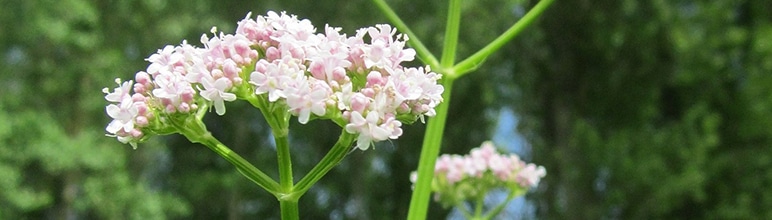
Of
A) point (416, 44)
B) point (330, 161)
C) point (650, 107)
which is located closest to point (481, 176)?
point (416, 44)

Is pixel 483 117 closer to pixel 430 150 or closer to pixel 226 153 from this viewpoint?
pixel 430 150

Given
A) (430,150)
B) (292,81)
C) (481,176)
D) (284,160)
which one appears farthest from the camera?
(481,176)

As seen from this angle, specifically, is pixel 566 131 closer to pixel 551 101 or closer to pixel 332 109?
pixel 551 101

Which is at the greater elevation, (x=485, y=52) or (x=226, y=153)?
(x=485, y=52)

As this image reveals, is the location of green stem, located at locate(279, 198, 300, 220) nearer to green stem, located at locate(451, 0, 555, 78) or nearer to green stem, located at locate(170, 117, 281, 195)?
green stem, located at locate(170, 117, 281, 195)

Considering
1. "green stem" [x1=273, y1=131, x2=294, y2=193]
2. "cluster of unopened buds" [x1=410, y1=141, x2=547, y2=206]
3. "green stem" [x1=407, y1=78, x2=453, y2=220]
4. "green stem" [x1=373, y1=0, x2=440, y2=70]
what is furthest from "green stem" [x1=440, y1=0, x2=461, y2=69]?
"cluster of unopened buds" [x1=410, y1=141, x2=547, y2=206]

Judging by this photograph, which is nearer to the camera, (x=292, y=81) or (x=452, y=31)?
(x=292, y=81)

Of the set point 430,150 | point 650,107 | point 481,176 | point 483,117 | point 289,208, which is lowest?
point 289,208
